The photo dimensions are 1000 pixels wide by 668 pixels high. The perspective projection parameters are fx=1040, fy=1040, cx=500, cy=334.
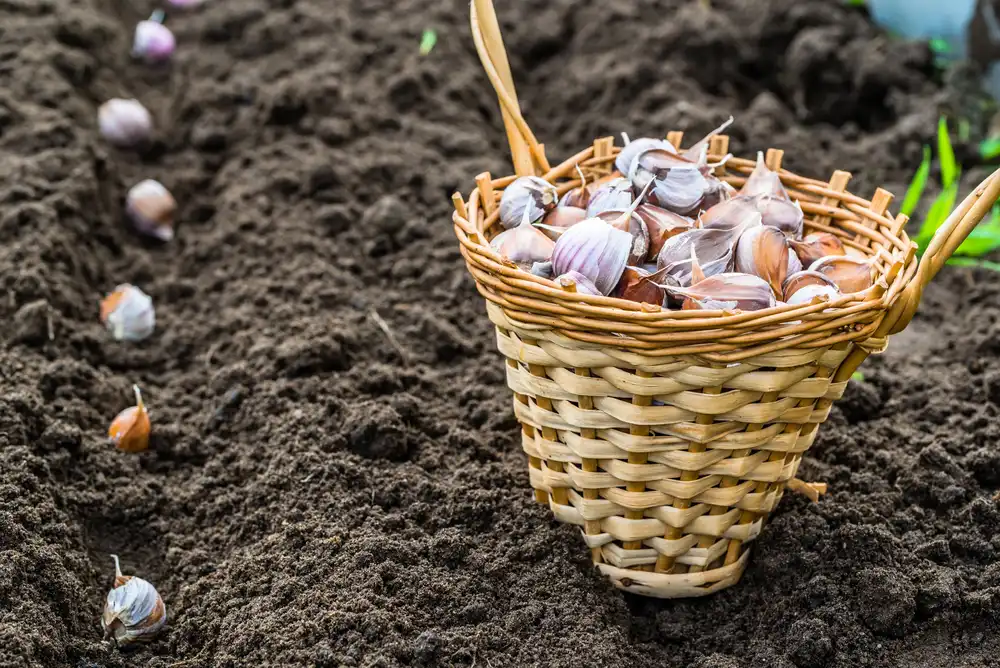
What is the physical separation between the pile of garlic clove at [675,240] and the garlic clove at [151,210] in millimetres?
1396

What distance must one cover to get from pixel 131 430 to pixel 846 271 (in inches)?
53.1

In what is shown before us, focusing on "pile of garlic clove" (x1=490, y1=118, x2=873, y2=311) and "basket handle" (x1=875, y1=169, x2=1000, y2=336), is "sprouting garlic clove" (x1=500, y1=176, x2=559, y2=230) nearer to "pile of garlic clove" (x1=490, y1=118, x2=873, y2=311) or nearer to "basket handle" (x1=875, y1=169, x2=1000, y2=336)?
"pile of garlic clove" (x1=490, y1=118, x2=873, y2=311)

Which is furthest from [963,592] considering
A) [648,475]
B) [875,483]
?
[648,475]

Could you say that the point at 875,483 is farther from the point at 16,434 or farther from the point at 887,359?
the point at 16,434

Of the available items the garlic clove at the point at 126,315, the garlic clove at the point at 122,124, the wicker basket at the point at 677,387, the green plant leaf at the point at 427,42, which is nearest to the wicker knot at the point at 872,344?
the wicker basket at the point at 677,387

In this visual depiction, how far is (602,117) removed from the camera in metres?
3.12

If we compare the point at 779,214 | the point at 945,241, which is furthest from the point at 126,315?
the point at 945,241

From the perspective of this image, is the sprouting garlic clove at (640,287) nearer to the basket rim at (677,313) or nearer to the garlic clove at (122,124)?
the basket rim at (677,313)

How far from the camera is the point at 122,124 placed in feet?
9.78

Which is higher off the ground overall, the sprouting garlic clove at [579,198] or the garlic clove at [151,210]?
the sprouting garlic clove at [579,198]

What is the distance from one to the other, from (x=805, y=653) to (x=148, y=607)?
3.37ft

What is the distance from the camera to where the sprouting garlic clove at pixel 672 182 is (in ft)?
5.41

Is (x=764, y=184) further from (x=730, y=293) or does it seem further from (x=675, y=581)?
(x=675, y=581)

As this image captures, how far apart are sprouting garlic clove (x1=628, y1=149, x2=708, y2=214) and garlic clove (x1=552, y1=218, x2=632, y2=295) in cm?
18
